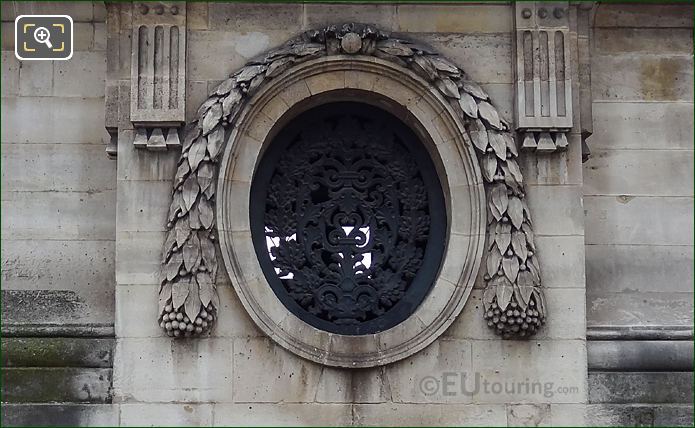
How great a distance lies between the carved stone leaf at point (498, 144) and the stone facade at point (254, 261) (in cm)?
23

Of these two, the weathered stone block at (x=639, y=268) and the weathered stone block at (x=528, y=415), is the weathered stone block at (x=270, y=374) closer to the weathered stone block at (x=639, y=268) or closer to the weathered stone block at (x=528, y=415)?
the weathered stone block at (x=528, y=415)

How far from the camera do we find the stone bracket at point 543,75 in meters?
14.6

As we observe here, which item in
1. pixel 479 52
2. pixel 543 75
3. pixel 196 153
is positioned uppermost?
pixel 479 52

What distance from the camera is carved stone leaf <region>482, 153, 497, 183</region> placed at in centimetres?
1444

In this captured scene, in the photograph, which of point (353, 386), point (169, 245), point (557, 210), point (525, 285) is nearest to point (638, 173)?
point (557, 210)

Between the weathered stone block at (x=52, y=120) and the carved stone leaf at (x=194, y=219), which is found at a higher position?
the weathered stone block at (x=52, y=120)

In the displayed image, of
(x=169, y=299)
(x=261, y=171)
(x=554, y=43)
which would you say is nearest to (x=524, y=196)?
(x=554, y=43)

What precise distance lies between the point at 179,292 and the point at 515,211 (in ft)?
11.5

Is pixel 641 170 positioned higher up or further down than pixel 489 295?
higher up

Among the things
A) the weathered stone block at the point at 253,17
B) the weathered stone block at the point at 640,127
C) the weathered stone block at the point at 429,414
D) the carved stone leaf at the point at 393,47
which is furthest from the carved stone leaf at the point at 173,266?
the weathered stone block at the point at 640,127

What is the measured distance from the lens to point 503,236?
47.1 feet

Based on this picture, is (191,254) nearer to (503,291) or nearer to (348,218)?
(348,218)

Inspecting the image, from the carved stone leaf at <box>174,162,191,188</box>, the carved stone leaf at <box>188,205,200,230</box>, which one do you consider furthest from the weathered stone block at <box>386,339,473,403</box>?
the carved stone leaf at <box>174,162,191,188</box>

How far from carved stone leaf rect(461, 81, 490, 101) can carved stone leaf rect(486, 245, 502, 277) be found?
62.5 inches
